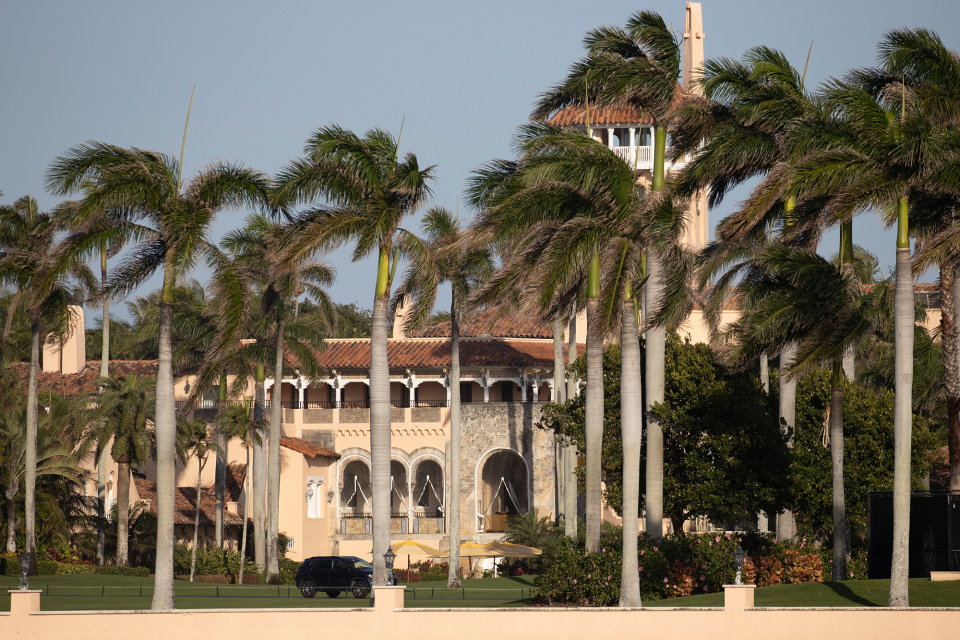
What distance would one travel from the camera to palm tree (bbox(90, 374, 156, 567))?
1757 inches

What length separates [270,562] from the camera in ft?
138

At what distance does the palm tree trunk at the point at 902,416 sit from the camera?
1906cm

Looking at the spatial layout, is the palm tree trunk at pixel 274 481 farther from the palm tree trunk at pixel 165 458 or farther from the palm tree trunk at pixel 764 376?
the palm tree trunk at pixel 165 458

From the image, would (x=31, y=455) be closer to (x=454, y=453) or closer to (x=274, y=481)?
(x=274, y=481)

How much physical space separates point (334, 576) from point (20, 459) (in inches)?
544

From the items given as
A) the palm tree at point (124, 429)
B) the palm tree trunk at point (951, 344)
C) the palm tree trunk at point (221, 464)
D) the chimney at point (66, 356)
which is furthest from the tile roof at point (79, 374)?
the palm tree trunk at point (951, 344)

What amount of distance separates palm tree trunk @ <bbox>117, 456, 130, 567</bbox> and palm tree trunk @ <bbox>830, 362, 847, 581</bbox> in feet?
97.7

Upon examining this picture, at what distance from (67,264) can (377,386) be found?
6889mm

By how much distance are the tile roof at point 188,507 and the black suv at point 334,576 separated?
17.2m

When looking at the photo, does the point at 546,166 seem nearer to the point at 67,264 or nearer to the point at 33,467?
the point at 67,264

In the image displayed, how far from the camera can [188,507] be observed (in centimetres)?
5262

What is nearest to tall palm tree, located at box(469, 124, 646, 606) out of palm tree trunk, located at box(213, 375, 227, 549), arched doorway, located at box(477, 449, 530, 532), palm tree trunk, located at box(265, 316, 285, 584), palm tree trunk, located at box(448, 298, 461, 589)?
palm tree trunk, located at box(448, 298, 461, 589)

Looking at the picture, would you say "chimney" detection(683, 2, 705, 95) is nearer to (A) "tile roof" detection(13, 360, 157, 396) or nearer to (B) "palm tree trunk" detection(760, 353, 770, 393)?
(B) "palm tree trunk" detection(760, 353, 770, 393)

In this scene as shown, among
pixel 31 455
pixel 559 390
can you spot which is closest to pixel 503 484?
pixel 559 390
